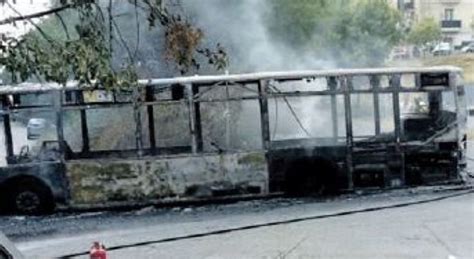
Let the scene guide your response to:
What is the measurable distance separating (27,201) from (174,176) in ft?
8.46

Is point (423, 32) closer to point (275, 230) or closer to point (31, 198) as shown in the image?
point (31, 198)

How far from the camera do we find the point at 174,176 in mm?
14266

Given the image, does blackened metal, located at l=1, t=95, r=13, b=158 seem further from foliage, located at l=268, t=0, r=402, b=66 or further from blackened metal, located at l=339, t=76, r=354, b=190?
foliage, located at l=268, t=0, r=402, b=66

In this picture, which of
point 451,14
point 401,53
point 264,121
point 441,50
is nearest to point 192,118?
point 264,121

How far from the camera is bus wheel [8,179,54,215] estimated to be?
14.3 meters

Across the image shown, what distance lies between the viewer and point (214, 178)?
1430 centimetres

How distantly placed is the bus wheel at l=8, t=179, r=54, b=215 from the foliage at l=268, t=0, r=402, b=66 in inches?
657

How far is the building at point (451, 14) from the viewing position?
75625mm

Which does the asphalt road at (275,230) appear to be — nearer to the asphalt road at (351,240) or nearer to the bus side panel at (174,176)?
the asphalt road at (351,240)

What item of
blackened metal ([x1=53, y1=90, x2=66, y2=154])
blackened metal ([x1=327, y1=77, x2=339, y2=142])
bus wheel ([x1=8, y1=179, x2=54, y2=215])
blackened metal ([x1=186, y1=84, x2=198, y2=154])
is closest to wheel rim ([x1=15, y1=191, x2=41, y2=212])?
bus wheel ([x1=8, y1=179, x2=54, y2=215])

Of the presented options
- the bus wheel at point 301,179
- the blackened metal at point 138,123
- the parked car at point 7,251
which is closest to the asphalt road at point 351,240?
the bus wheel at point 301,179

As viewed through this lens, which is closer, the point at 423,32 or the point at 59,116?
the point at 59,116

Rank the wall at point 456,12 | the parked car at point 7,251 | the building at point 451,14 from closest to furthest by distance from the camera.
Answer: the parked car at point 7,251 < the building at point 451,14 < the wall at point 456,12

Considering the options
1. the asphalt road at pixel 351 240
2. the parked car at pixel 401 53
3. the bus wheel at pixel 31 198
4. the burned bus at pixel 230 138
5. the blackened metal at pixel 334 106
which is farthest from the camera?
the parked car at pixel 401 53
